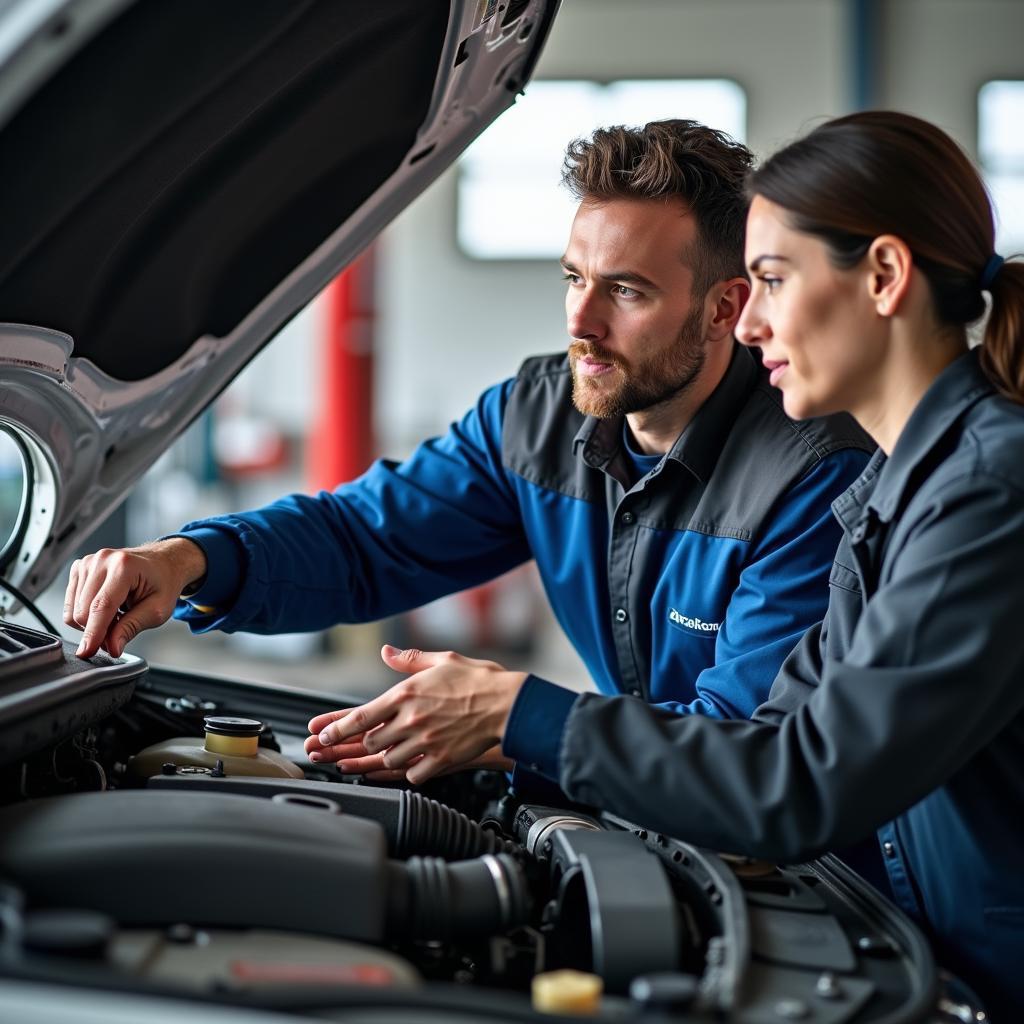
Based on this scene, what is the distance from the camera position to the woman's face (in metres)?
1.27

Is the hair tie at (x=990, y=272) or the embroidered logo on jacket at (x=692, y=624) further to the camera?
the embroidered logo on jacket at (x=692, y=624)

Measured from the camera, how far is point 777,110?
292 inches

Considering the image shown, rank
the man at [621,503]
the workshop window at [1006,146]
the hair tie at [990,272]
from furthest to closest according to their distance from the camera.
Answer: the workshop window at [1006,146] < the man at [621,503] < the hair tie at [990,272]

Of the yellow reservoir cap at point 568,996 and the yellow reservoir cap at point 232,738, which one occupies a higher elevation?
the yellow reservoir cap at point 232,738

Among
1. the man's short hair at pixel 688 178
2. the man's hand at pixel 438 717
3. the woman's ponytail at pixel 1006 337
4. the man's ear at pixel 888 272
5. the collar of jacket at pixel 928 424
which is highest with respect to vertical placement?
the man's short hair at pixel 688 178

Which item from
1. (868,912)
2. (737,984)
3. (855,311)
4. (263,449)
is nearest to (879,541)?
(855,311)

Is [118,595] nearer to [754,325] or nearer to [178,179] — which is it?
[178,179]

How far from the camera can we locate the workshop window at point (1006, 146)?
279 inches

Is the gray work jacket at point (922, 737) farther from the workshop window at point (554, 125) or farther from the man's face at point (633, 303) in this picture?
the workshop window at point (554, 125)

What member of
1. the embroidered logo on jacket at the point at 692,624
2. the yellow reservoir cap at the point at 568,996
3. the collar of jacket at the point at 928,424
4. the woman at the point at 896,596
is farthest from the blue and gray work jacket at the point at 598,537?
the yellow reservoir cap at the point at 568,996

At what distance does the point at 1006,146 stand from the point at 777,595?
633 centimetres

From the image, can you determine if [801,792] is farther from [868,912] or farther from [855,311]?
[855,311]

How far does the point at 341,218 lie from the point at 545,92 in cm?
603

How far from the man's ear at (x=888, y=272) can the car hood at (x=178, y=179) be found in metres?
0.61
